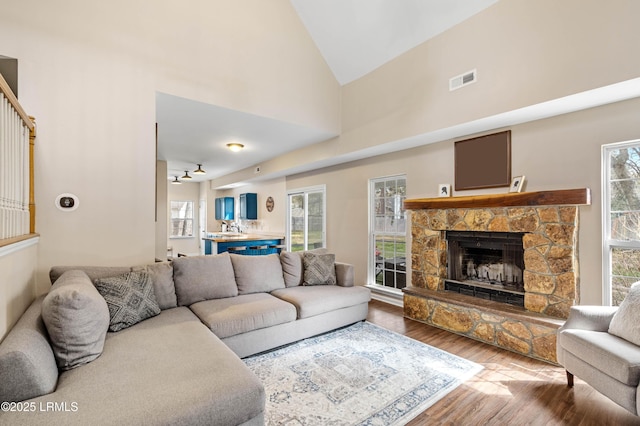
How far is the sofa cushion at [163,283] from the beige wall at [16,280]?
2.35 feet

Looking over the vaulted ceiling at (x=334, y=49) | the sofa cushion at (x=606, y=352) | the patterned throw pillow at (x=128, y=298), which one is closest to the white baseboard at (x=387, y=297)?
the sofa cushion at (x=606, y=352)

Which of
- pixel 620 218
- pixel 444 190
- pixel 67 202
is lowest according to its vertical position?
pixel 620 218

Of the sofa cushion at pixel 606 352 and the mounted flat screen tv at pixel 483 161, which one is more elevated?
the mounted flat screen tv at pixel 483 161

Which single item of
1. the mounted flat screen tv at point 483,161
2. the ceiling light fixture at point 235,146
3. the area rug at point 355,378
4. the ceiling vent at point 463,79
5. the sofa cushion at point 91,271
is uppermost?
the ceiling vent at point 463,79

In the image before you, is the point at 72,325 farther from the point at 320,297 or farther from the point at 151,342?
the point at 320,297

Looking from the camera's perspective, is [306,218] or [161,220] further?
[306,218]

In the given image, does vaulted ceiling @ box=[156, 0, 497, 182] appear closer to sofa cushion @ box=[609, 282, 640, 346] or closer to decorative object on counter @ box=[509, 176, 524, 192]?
decorative object on counter @ box=[509, 176, 524, 192]

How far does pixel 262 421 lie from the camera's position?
162 cm

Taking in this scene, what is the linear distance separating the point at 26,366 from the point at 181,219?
9.22 meters

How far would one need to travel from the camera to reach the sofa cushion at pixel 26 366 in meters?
1.30

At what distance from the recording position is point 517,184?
10.7 ft

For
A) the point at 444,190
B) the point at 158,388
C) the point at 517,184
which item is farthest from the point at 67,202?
the point at 517,184

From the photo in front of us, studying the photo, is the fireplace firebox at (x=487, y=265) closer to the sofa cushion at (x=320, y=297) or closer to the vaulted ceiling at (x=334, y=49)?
the sofa cushion at (x=320, y=297)

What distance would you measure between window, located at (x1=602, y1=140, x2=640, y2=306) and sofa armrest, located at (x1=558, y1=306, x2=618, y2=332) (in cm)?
62
